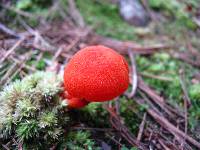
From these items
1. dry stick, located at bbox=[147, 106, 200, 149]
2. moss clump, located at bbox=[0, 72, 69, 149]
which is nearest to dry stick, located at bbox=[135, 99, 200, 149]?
dry stick, located at bbox=[147, 106, 200, 149]

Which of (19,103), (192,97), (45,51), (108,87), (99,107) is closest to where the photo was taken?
(108,87)

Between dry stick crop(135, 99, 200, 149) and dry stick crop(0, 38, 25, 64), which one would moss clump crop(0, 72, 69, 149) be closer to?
dry stick crop(0, 38, 25, 64)

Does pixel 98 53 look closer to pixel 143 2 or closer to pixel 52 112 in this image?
pixel 52 112

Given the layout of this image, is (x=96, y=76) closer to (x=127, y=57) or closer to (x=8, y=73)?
(x=8, y=73)

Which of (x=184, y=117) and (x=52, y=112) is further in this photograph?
(x=184, y=117)

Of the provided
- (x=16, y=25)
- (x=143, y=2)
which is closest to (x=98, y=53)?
(x=16, y=25)

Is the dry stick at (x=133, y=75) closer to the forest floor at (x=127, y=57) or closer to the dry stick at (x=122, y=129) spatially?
the forest floor at (x=127, y=57)
